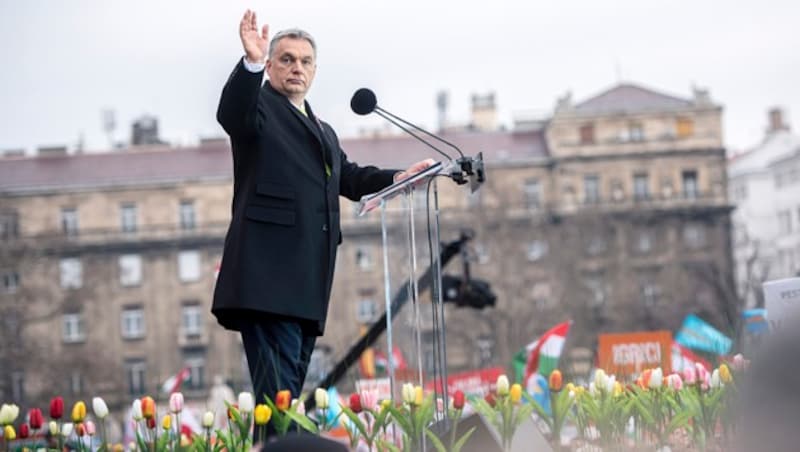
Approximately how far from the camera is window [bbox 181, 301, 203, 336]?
78838 millimetres

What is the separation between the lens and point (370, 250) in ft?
261

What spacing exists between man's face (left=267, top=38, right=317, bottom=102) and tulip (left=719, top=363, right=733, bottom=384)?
1.67m

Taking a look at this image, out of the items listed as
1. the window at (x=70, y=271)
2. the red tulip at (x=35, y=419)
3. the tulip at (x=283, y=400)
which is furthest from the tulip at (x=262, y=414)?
the window at (x=70, y=271)

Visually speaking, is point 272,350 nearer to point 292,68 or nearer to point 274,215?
point 274,215

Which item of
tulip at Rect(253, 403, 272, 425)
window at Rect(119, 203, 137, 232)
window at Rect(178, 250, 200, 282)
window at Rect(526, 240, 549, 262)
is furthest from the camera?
window at Rect(119, 203, 137, 232)

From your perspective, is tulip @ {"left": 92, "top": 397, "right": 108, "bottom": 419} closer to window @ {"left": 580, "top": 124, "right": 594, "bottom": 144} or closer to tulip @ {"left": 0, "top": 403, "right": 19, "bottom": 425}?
tulip @ {"left": 0, "top": 403, "right": 19, "bottom": 425}

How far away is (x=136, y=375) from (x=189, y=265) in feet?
19.5

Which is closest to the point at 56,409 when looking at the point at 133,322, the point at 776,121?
the point at 133,322

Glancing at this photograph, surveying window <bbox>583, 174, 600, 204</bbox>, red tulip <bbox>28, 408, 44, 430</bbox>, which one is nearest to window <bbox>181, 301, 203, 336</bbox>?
window <bbox>583, 174, 600, 204</bbox>

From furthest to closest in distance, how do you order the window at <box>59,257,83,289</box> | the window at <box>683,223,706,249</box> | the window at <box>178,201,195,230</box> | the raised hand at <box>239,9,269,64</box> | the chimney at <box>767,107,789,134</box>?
1. the chimney at <box>767,107,789,134</box>
2. the window at <box>178,201,195,230</box>
3. the window at <box>683,223,706,249</box>
4. the window at <box>59,257,83,289</box>
5. the raised hand at <box>239,9,269,64</box>

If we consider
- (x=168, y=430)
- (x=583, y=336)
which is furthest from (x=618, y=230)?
(x=168, y=430)

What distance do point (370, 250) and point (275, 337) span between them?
74.4 metres

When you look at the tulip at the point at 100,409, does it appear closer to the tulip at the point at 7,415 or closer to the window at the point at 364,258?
the tulip at the point at 7,415

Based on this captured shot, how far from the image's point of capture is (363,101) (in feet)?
17.5
